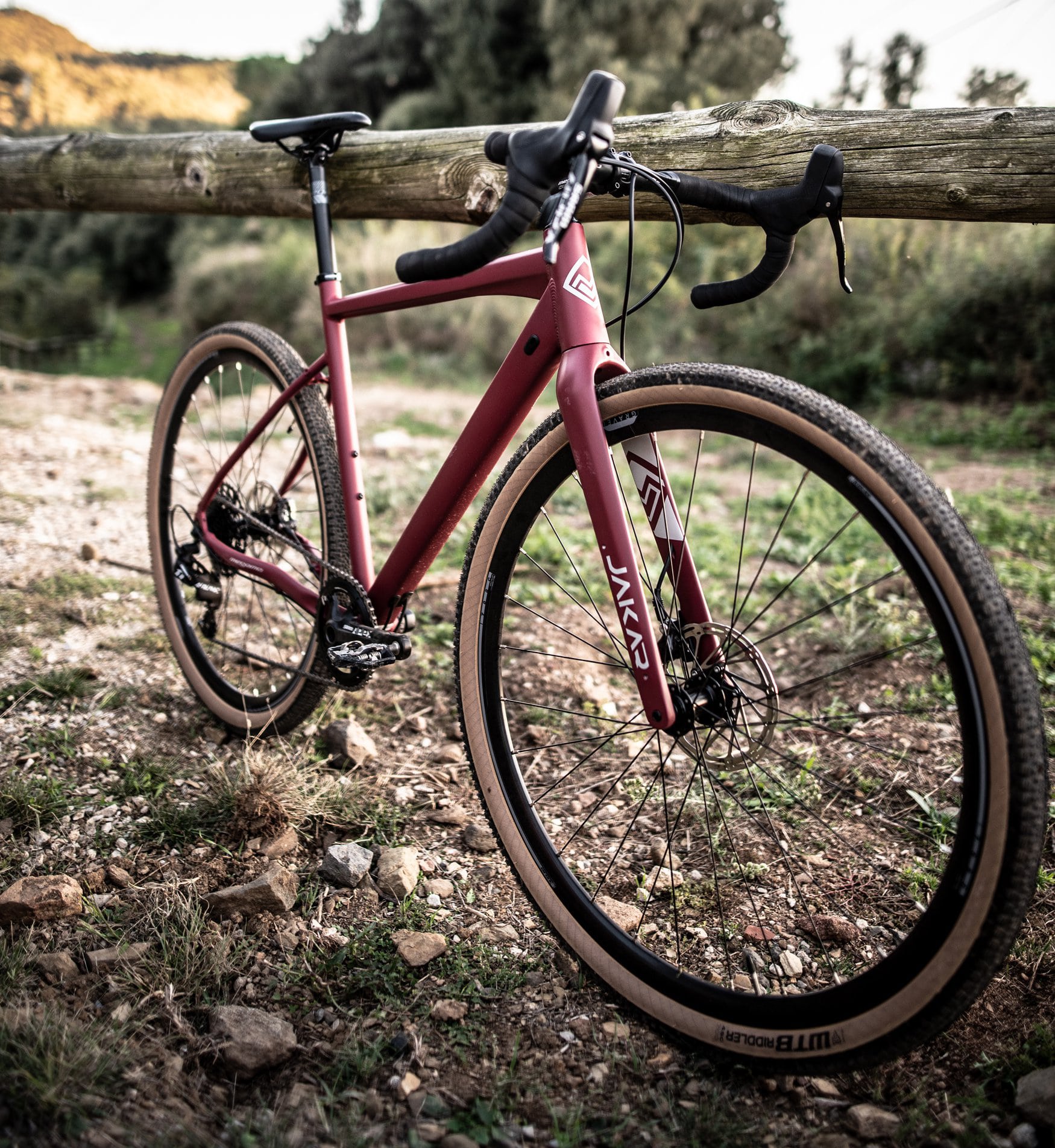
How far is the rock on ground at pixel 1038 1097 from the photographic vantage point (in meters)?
1.27

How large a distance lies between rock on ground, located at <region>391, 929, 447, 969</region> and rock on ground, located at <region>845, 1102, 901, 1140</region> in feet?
2.64

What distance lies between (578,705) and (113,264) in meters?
25.6

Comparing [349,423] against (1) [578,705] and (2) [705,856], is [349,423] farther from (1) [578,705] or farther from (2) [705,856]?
(2) [705,856]

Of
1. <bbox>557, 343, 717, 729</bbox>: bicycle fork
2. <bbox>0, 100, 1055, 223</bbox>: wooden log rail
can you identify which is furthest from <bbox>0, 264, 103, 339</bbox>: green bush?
<bbox>557, 343, 717, 729</bbox>: bicycle fork

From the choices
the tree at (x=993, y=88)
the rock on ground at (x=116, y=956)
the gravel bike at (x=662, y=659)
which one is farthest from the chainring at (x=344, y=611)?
the tree at (x=993, y=88)

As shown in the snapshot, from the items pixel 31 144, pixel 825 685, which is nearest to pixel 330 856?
pixel 825 685

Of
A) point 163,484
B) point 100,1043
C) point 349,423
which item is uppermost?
point 349,423

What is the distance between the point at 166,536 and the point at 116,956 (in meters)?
1.47

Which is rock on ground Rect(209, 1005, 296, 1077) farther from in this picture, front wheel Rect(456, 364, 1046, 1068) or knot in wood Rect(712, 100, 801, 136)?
knot in wood Rect(712, 100, 801, 136)

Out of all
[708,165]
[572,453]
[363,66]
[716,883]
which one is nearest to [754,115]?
[708,165]

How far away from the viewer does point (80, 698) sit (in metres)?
2.52

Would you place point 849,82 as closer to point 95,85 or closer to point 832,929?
point 832,929

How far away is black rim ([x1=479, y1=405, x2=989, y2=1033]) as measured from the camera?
1.20m

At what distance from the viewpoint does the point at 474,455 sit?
5.87 ft
